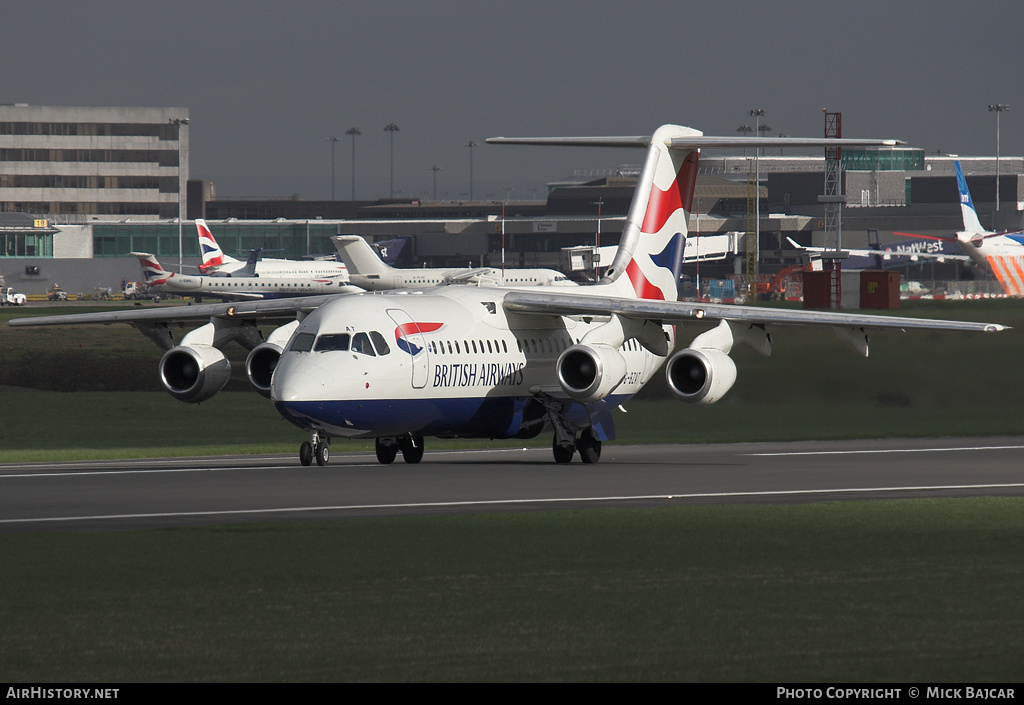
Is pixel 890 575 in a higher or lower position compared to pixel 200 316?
lower

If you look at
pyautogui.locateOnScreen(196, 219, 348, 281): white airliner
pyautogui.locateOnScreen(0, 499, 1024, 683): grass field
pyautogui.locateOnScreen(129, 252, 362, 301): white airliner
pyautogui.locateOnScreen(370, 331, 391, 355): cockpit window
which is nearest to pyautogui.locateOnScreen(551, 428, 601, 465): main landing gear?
pyautogui.locateOnScreen(370, 331, 391, 355): cockpit window

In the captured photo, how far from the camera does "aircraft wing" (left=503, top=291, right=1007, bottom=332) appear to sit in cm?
2923

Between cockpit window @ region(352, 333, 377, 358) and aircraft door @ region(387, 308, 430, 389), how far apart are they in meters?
→ 0.76

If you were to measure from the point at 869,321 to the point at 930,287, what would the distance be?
3571 inches

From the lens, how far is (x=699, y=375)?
3008 cm

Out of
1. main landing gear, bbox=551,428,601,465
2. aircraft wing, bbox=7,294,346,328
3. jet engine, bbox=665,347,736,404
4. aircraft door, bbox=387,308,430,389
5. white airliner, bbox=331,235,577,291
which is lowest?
main landing gear, bbox=551,428,601,465

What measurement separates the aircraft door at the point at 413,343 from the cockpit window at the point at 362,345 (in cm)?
76

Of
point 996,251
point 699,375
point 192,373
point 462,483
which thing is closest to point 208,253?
point 996,251

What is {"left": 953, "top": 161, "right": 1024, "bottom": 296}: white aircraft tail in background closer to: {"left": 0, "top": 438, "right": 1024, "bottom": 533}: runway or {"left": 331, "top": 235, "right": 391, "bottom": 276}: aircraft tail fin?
{"left": 331, "top": 235, "right": 391, "bottom": 276}: aircraft tail fin

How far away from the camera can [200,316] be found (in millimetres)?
32188

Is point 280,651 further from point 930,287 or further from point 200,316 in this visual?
point 930,287

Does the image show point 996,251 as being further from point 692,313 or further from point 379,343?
point 379,343

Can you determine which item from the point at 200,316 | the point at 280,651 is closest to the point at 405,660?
the point at 280,651

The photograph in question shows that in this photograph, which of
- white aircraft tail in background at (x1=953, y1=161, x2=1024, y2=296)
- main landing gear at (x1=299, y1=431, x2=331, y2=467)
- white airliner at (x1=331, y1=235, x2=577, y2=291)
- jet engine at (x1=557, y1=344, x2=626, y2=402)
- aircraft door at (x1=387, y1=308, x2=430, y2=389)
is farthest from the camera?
white aircraft tail in background at (x1=953, y1=161, x2=1024, y2=296)
